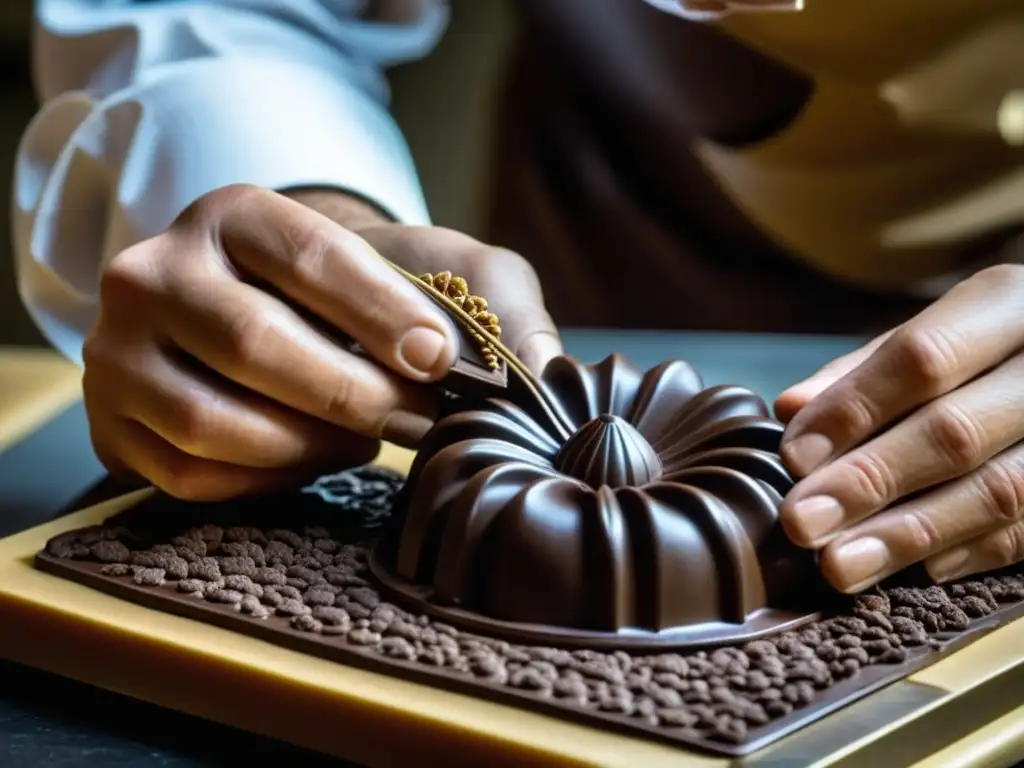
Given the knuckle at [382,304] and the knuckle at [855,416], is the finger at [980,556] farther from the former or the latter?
the knuckle at [382,304]

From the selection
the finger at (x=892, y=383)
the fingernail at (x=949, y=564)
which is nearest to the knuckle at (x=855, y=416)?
the finger at (x=892, y=383)

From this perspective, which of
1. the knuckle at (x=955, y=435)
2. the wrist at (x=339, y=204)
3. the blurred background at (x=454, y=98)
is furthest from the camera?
the blurred background at (x=454, y=98)

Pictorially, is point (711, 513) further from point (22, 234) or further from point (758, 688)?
point (22, 234)

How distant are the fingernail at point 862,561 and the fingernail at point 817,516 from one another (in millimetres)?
17

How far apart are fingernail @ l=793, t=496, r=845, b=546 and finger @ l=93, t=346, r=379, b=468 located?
0.39m

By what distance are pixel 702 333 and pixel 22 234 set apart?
3.21ft

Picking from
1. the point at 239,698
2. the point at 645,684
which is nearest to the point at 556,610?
the point at 645,684

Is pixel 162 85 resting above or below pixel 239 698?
above

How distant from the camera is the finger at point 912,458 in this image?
0.85 meters

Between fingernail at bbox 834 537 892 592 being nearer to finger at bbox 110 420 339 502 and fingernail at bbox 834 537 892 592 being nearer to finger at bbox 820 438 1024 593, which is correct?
finger at bbox 820 438 1024 593

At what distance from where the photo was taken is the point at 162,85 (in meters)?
1.42

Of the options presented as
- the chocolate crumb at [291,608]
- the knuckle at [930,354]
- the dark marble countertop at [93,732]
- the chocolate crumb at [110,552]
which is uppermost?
the knuckle at [930,354]

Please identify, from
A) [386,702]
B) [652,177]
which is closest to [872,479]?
[386,702]

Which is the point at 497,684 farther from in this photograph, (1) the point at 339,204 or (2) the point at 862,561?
(1) the point at 339,204
